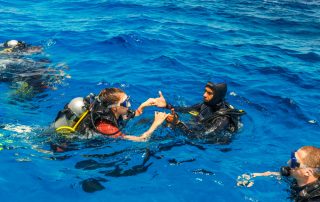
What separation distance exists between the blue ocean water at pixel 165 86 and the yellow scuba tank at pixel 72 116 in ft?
1.56

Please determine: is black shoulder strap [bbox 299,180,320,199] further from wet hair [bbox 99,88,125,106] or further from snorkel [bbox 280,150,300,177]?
wet hair [bbox 99,88,125,106]

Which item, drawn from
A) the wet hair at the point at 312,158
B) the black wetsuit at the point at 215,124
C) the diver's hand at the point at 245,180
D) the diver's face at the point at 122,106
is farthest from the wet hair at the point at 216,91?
the wet hair at the point at 312,158

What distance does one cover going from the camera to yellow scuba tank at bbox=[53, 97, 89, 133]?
6.53 m

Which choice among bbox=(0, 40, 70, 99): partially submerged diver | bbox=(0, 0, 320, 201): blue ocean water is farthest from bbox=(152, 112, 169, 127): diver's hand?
bbox=(0, 40, 70, 99): partially submerged diver

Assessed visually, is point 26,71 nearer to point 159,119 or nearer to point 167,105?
point 167,105

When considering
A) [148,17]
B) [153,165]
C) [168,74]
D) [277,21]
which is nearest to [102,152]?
[153,165]

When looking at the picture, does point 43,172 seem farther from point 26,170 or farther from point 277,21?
point 277,21

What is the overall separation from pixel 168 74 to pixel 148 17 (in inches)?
278

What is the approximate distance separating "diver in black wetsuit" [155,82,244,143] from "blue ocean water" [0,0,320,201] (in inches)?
8.8

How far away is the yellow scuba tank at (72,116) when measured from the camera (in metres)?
6.53

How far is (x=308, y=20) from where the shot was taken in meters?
19.5

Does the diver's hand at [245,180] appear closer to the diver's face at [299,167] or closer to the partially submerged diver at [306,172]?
the partially submerged diver at [306,172]

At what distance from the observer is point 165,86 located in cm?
1066

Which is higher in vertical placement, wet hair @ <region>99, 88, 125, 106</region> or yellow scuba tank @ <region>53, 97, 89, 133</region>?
wet hair @ <region>99, 88, 125, 106</region>
